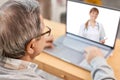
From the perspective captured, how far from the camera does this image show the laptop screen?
1.12 m

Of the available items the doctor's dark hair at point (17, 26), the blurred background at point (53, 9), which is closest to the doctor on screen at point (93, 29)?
the doctor's dark hair at point (17, 26)

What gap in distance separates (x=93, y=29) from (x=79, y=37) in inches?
5.1

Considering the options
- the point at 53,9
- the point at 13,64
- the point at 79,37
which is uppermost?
the point at 13,64

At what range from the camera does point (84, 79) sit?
3.43 feet


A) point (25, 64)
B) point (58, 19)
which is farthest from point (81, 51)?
point (58, 19)

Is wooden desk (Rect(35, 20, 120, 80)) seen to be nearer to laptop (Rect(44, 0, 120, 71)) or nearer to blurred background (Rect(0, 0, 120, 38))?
laptop (Rect(44, 0, 120, 71))

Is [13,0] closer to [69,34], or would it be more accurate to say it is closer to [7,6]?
[7,6]

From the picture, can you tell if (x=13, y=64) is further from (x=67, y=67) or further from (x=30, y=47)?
(x=67, y=67)

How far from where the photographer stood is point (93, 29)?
1208 mm

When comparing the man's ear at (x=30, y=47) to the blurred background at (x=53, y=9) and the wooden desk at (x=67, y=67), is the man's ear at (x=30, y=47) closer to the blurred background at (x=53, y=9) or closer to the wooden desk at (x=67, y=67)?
the wooden desk at (x=67, y=67)

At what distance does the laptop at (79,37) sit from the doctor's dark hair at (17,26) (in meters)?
0.45

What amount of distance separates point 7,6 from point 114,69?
65 centimetres

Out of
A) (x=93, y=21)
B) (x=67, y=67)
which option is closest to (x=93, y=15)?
(x=93, y=21)

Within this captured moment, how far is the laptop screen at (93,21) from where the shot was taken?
3.68ft
